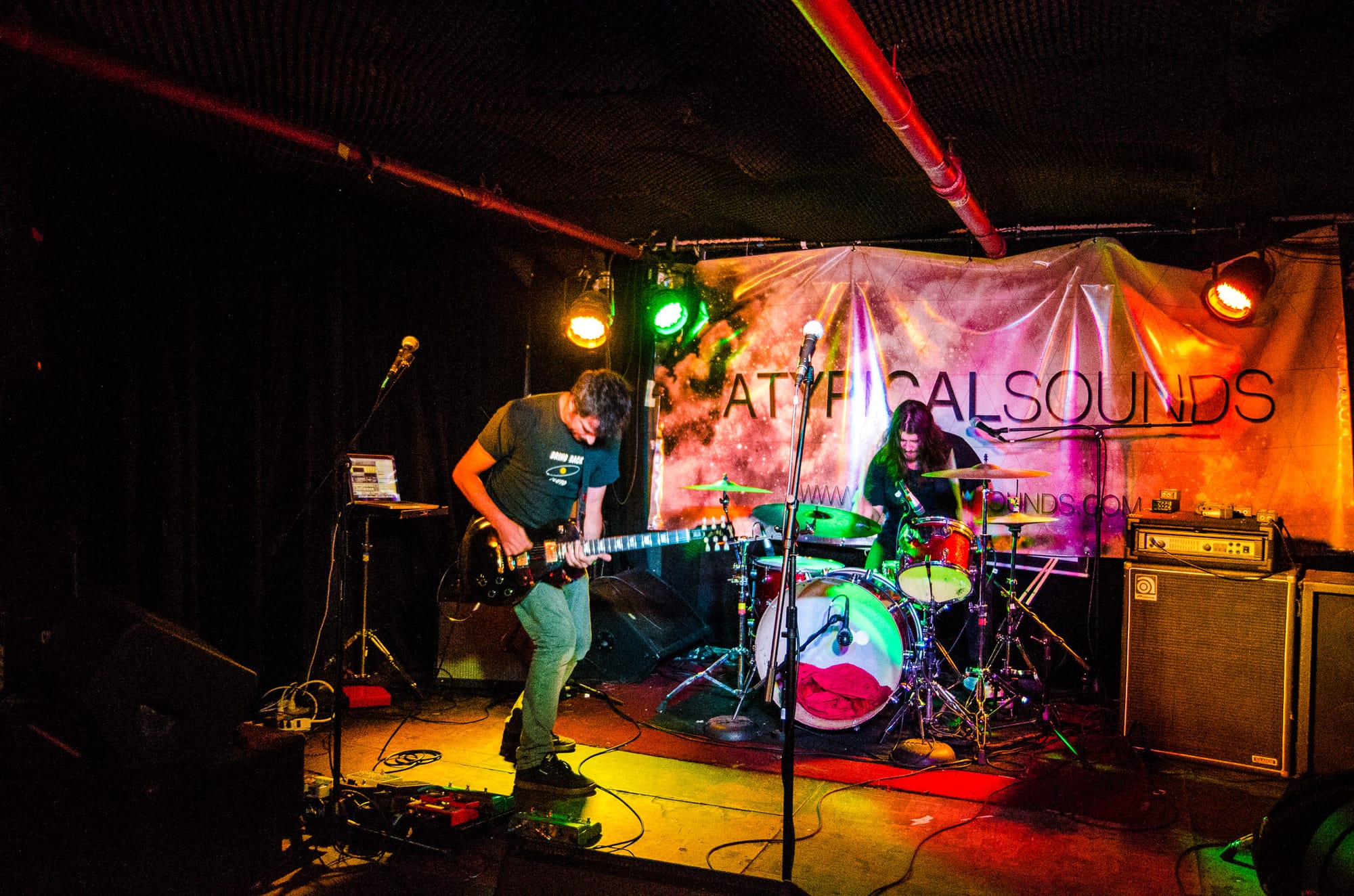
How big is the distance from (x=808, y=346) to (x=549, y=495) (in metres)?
1.64

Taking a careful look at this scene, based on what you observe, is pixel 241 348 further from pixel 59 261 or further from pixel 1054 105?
pixel 1054 105

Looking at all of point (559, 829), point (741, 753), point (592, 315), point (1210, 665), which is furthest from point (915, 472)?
point (559, 829)

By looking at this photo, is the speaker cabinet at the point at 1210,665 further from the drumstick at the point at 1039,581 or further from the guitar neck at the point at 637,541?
the guitar neck at the point at 637,541

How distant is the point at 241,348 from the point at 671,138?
2.86 m

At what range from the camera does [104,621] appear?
8.62 ft

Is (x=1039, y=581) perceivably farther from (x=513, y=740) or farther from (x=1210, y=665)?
(x=513, y=740)

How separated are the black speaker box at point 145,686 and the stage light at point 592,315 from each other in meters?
4.31

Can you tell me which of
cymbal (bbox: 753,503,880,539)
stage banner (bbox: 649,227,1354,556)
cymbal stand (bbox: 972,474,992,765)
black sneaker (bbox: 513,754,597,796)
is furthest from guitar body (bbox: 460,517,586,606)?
stage banner (bbox: 649,227,1354,556)

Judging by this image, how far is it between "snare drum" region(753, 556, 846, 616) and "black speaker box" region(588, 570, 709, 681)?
1.06 metres

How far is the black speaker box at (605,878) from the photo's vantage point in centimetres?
196

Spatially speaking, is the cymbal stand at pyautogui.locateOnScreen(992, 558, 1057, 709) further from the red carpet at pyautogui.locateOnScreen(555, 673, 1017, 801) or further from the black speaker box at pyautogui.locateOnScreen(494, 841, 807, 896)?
the black speaker box at pyautogui.locateOnScreen(494, 841, 807, 896)

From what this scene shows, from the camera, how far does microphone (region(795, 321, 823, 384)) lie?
2646 millimetres

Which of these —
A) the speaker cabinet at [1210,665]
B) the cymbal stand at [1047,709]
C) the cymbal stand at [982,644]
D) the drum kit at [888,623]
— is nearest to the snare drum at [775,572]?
the drum kit at [888,623]

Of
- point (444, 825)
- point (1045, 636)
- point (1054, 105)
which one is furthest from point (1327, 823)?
point (1045, 636)
